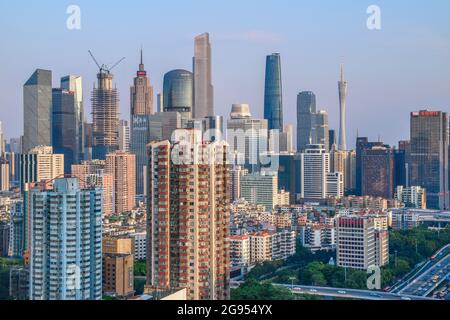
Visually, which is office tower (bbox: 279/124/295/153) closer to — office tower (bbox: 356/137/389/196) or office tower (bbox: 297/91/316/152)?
office tower (bbox: 297/91/316/152)

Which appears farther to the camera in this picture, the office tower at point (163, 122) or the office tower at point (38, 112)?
→ the office tower at point (38, 112)

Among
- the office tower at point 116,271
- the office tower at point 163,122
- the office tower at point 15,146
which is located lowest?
the office tower at point 116,271

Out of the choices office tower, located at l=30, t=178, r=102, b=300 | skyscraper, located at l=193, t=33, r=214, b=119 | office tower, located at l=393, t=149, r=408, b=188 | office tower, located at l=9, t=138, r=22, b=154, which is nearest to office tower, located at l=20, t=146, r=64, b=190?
office tower, located at l=9, t=138, r=22, b=154

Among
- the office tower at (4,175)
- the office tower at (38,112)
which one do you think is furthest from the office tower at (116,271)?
the office tower at (38,112)

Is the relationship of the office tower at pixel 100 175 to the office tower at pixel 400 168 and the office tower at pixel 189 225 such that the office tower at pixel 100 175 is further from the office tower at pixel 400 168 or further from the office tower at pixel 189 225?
the office tower at pixel 400 168

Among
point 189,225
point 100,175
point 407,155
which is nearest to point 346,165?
point 407,155

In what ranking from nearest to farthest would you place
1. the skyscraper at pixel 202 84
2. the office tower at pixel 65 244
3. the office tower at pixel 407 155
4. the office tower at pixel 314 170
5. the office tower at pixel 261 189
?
1. the office tower at pixel 65 244
2. the skyscraper at pixel 202 84
3. the office tower at pixel 261 189
4. the office tower at pixel 407 155
5. the office tower at pixel 314 170
